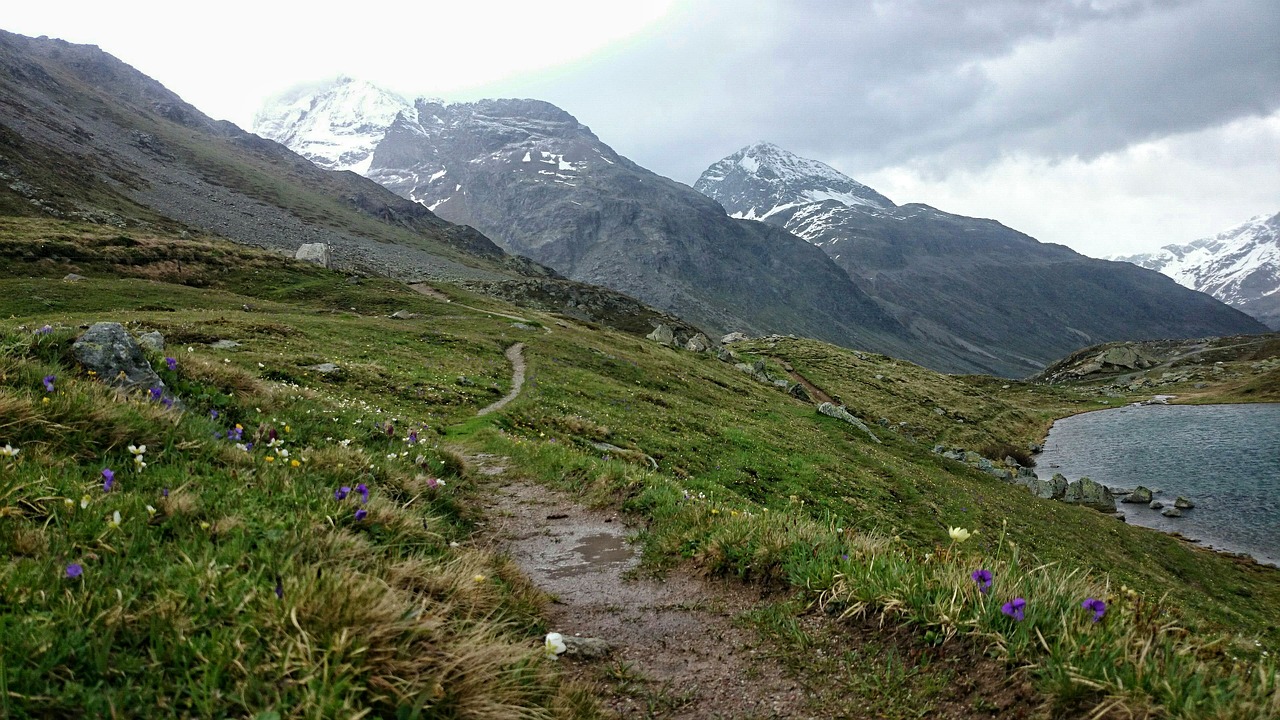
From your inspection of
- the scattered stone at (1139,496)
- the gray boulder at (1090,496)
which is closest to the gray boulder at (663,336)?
the gray boulder at (1090,496)

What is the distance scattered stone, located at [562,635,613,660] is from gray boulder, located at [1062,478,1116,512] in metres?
52.4

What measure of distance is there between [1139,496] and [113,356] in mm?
61847

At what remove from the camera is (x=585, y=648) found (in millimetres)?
5078

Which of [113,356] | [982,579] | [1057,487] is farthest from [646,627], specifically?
[1057,487]

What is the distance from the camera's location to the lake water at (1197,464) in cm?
3969

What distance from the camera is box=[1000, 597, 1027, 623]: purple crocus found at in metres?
4.10

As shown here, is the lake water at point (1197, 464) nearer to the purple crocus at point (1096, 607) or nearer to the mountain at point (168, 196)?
the purple crocus at point (1096, 607)

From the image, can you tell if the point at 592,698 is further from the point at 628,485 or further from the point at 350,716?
the point at 628,485

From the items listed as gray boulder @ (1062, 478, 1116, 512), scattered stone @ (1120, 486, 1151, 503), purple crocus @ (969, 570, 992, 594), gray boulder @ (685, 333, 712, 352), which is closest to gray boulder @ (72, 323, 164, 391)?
purple crocus @ (969, 570, 992, 594)

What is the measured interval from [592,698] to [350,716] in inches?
72.9

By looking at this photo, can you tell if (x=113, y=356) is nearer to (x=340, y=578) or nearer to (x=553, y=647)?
(x=340, y=578)

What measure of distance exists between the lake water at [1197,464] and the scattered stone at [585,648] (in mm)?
47070

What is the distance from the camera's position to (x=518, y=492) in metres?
11.8

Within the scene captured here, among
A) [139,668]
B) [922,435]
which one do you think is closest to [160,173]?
[922,435]
